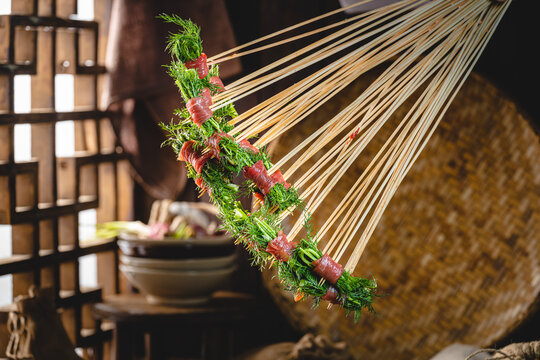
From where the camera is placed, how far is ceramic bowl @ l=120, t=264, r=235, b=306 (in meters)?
1.93

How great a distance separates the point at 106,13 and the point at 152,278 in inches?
37.1

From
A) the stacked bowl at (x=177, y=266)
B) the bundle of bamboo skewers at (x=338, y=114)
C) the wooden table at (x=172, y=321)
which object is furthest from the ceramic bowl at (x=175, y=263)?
the bundle of bamboo skewers at (x=338, y=114)

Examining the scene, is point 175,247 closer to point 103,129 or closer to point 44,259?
point 44,259

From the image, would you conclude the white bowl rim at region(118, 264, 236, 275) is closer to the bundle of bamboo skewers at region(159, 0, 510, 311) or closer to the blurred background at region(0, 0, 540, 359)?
the blurred background at region(0, 0, 540, 359)

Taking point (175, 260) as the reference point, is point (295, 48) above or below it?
above

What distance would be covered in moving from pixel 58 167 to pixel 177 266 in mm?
517

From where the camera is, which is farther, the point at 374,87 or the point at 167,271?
the point at 167,271

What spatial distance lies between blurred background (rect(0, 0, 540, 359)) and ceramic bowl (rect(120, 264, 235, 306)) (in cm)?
15

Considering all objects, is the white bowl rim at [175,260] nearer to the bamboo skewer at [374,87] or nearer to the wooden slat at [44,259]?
the wooden slat at [44,259]

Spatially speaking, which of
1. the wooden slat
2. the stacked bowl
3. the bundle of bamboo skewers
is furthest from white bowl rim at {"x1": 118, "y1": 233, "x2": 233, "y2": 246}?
the bundle of bamboo skewers

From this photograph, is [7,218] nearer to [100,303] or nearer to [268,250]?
[100,303]

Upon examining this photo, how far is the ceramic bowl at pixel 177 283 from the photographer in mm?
1927

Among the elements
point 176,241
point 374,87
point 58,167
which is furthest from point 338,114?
point 58,167

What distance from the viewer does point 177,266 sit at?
192 cm
